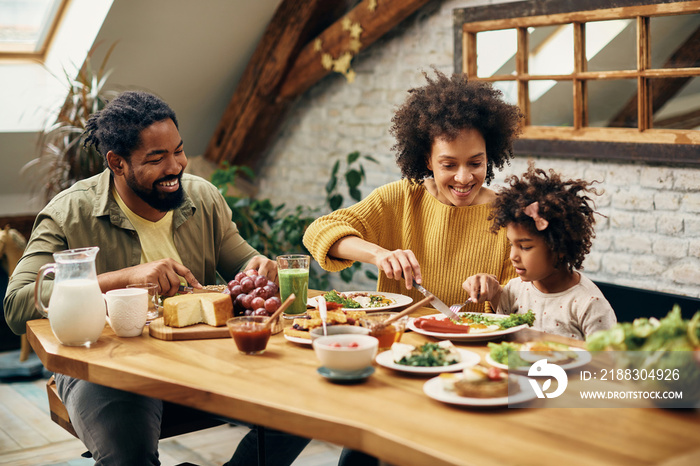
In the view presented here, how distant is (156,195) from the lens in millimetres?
2344

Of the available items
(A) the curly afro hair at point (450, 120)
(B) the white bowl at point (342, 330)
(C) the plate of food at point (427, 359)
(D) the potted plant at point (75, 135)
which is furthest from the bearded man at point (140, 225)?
(D) the potted plant at point (75, 135)

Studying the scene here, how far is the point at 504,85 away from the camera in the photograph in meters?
3.88

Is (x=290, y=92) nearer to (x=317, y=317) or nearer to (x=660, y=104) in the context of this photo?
(x=660, y=104)

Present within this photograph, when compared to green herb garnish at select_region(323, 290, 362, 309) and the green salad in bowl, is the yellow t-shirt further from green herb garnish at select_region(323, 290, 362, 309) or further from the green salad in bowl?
the green salad in bowl

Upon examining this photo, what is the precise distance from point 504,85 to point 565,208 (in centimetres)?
205

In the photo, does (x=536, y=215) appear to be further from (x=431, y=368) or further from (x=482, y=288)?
(x=431, y=368)

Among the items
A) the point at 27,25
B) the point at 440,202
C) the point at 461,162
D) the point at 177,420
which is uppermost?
the point at 27,25

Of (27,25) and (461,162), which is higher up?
(27,25)

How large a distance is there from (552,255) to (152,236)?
1.25 meters

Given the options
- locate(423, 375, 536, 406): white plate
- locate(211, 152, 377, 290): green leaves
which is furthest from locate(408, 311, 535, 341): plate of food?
locate(211, 152, 377, 290): green leaves

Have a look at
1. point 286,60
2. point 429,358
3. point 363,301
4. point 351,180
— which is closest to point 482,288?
point 363,301

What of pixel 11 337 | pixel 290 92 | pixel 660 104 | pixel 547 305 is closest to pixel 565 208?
pixel 547 305

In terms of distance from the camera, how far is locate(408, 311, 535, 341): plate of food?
171cm

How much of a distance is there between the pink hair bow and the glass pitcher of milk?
43.4 inches
